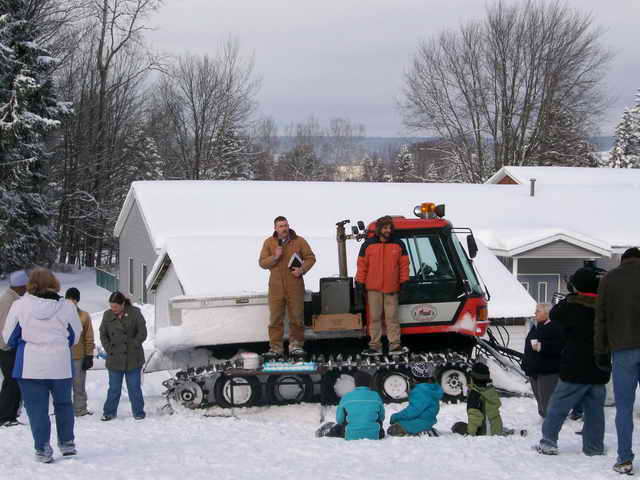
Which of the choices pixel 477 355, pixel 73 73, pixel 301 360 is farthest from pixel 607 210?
pixel 73 73

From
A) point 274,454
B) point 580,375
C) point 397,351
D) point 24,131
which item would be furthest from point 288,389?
point 24,131

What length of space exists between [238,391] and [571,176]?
27.0 meters

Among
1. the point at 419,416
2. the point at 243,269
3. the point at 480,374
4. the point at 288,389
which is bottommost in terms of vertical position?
the point at 288,389

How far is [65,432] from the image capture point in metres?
6.18

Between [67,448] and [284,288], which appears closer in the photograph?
[67,448]

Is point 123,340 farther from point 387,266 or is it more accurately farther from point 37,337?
point 387,266

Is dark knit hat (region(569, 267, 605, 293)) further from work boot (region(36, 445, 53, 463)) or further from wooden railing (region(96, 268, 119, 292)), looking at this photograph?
wooden railing (region(96, 268, 119, 292))

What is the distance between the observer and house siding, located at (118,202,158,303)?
24.5 m

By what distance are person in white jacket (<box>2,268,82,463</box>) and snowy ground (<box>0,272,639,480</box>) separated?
1.07 feet

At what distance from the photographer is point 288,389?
9.92 m

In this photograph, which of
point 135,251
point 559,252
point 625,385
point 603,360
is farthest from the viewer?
point 135,251

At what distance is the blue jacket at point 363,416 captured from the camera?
24.1 ft

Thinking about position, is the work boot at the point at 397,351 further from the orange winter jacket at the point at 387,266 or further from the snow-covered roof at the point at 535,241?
the snow-covered roof at the point at 535,241

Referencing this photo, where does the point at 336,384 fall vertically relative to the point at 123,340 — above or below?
below
